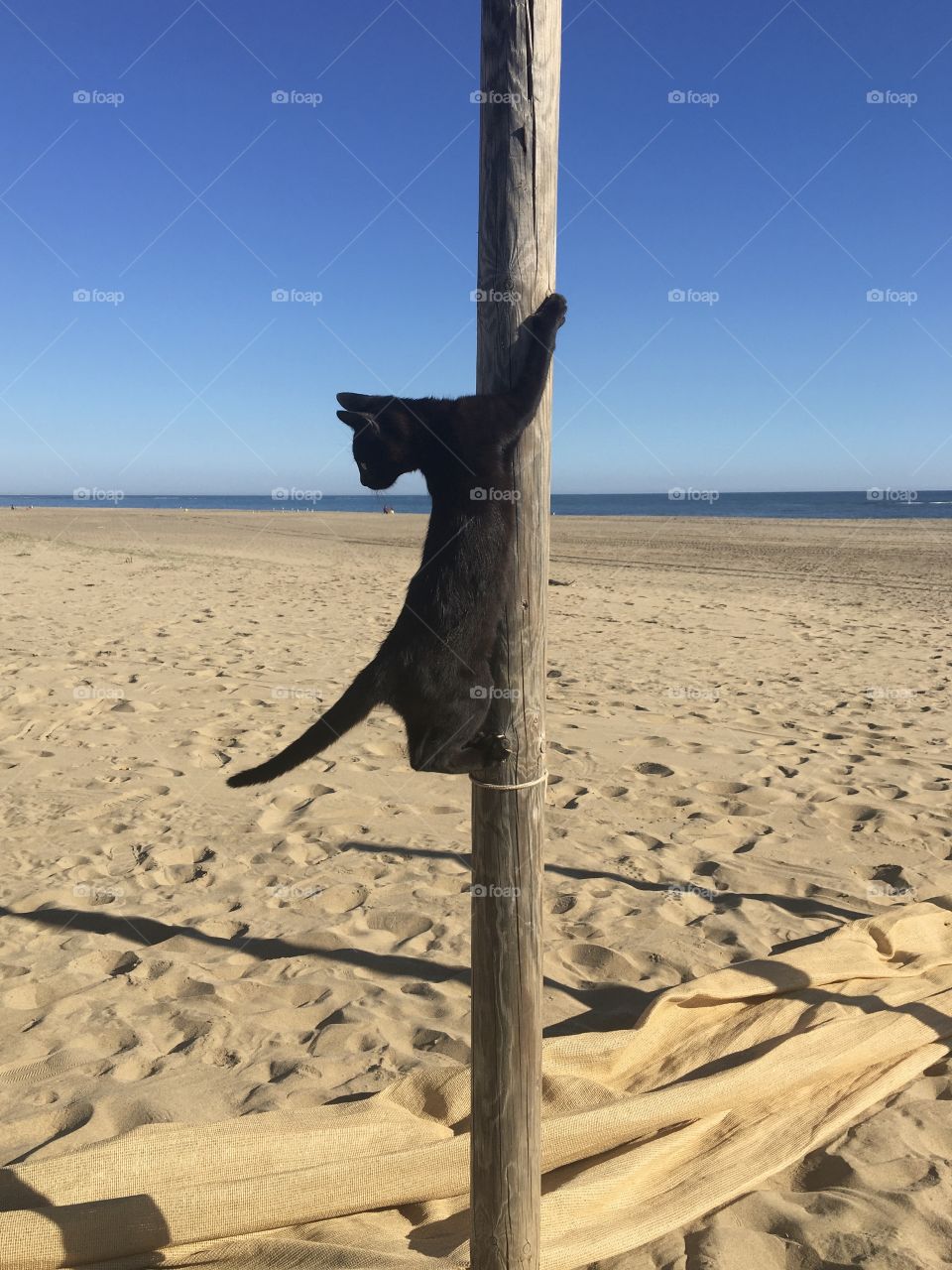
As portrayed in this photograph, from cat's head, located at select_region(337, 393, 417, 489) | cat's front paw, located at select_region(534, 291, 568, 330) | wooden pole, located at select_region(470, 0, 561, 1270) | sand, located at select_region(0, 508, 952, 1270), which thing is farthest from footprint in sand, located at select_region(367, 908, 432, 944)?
cat's front paw, located at select_region(534, 291, 568, 330)

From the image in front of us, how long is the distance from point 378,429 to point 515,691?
65cm

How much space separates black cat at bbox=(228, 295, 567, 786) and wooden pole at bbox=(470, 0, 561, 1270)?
1.8 inches

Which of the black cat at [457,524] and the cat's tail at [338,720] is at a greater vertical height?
the black cat at [457,524]

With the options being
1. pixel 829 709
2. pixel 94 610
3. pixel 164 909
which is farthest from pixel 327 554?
pixel 164 909

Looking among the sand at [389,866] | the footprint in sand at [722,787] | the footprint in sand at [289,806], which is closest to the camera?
the sand at [389,866]

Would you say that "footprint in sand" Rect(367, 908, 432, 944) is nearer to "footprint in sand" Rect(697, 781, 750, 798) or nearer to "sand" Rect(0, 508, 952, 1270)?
"sand" Rect(0, 508, 952, 1270)

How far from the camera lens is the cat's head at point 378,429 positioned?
5.90ft

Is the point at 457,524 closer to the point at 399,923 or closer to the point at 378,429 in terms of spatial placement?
A: the point at 378,429

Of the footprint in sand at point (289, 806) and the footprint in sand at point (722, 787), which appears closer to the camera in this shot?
the footprint in sand at point (289, 806)

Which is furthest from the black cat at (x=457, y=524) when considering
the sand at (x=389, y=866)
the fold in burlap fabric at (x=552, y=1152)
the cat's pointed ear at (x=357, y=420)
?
the sand at (x=389, y=866)

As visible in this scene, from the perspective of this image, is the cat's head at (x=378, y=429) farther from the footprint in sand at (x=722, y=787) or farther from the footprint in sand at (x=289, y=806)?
the footprint in sand at (x=722, y=787)

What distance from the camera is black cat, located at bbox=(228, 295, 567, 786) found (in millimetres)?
1826

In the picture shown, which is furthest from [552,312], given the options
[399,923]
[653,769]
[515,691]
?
[653,769]

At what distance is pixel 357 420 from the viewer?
1799mm
